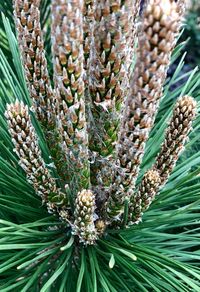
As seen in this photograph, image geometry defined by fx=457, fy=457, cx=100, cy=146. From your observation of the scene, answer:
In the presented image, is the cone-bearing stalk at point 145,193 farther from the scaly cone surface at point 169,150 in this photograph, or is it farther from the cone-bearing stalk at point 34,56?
the cone-bearing stalk at point 34,56

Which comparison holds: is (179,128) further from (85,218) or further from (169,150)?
(85,218)

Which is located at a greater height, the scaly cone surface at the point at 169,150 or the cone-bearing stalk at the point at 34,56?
the cone-bearing stalk at the point at 34,56

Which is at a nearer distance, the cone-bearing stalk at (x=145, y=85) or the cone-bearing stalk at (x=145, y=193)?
the cone-bearing stalk at (x=145, y=85)

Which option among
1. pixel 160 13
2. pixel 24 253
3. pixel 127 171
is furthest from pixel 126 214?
pixel 160 13

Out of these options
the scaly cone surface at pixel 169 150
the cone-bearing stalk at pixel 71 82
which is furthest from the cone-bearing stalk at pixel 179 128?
the cone-bearing stalk at pixel 71 82

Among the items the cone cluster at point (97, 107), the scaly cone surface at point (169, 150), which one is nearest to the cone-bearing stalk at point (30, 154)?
the cone cluster at point (97, 107)

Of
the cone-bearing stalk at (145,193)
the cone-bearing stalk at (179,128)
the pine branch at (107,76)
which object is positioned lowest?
the cone-bearing stalk at (145,193)

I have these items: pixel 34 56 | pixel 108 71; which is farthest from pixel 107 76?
pixel 34 56

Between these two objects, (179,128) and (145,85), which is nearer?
(145,85)

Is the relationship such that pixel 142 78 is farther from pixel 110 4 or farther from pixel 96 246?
pixel 96 246
